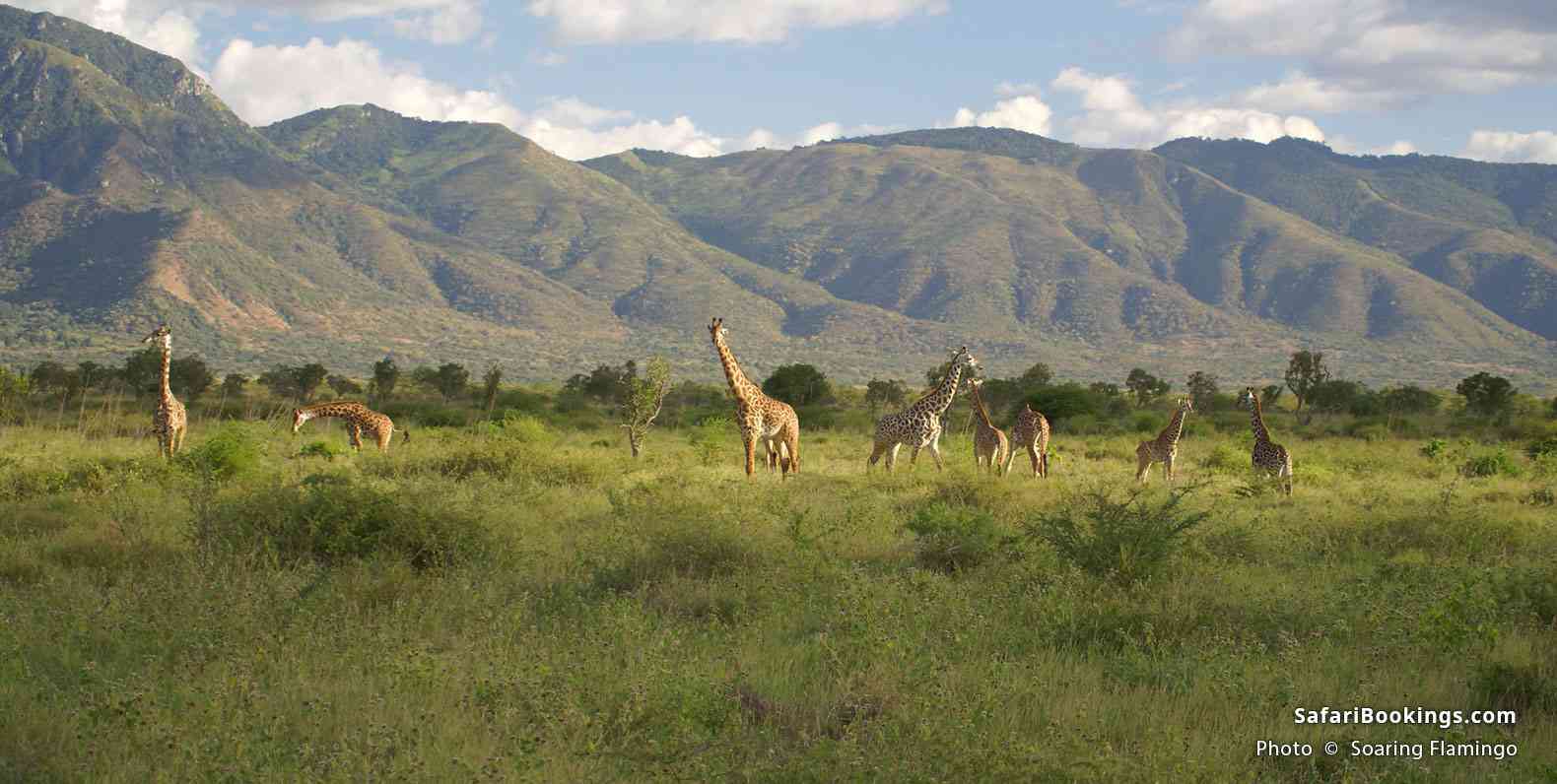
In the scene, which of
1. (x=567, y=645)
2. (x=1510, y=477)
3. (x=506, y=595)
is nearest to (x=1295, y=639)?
(x=567, y=645)

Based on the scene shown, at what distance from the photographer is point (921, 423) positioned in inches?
748

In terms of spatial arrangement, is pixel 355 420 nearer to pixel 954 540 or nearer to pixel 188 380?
pixel 954 540

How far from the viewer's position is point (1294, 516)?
14.8 m

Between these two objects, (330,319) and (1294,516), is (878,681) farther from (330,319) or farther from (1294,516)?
(330,319)

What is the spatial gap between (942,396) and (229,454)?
10134 millimetres

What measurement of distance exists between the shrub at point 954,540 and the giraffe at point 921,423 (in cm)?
622

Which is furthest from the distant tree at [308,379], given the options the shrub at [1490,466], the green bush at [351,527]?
the shrub at [1490,466]

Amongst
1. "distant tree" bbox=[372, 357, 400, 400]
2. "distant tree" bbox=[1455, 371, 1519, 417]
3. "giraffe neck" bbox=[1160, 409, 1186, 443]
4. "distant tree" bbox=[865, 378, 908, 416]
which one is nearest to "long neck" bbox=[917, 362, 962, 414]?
"giraffe neck" bbox=[1160, 409, 1186, 443]

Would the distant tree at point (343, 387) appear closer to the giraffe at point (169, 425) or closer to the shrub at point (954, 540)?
the giraffe at point (169, 425)

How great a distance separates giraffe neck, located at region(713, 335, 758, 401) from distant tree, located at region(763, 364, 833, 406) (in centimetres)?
2725

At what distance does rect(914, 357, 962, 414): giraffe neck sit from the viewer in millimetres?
19233

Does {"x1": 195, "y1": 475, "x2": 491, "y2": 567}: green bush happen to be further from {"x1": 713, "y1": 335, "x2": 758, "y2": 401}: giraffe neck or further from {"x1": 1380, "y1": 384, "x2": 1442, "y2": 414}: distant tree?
{"x1": 1380, "y1": 384, "x2": 1442, "y2": 414}: distant tree

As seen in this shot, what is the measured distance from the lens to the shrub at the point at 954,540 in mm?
11258

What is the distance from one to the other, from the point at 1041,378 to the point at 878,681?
48.8 metres
